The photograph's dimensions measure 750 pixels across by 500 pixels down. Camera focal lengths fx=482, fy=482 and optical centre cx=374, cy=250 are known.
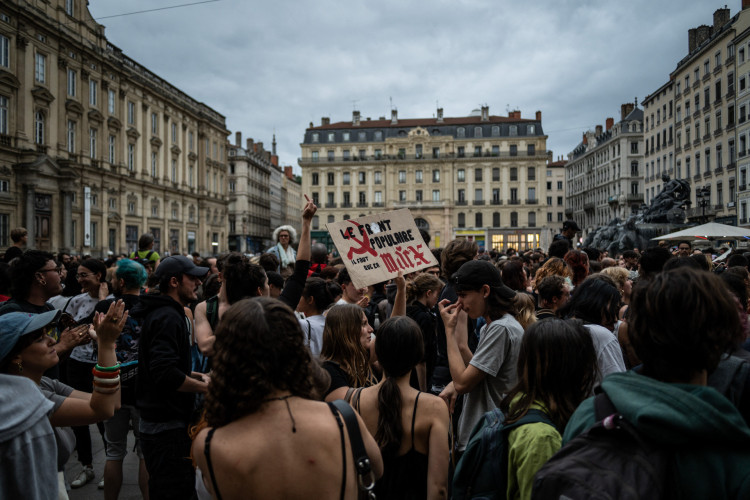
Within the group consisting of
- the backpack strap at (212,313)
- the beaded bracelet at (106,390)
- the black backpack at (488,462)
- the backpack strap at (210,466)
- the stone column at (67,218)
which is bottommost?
the black backpack at (488,462)

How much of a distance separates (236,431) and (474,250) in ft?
12.9

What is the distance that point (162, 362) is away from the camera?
10.8ft

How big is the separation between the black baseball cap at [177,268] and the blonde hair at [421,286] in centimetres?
225

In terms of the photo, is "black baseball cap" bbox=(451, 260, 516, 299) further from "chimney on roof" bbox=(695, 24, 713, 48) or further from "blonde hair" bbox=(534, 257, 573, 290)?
"chimney on roof" bbox=(695, 24, 713, 48)

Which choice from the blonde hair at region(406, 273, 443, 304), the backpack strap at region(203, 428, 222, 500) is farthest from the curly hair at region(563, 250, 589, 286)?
the backpack strap at region(203, 428, 222, 500)

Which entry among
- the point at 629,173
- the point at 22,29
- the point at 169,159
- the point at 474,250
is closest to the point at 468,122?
the point at 629,173

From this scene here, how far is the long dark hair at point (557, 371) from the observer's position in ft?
7.24

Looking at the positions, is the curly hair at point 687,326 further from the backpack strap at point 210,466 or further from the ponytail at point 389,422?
the backpack strap at point 210,466

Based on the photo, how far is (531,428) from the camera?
210cm

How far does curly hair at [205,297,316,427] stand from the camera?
1.74 metres

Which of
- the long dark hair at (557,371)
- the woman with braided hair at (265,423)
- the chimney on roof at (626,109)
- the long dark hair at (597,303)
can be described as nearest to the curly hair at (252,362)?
the woman with braided hair at (265,423)

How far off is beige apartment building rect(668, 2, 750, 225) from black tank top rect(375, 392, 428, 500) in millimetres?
42699

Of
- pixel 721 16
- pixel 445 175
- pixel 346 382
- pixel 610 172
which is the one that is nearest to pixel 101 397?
pixel 346 382

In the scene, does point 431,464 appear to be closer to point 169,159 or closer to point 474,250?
point 474,250
